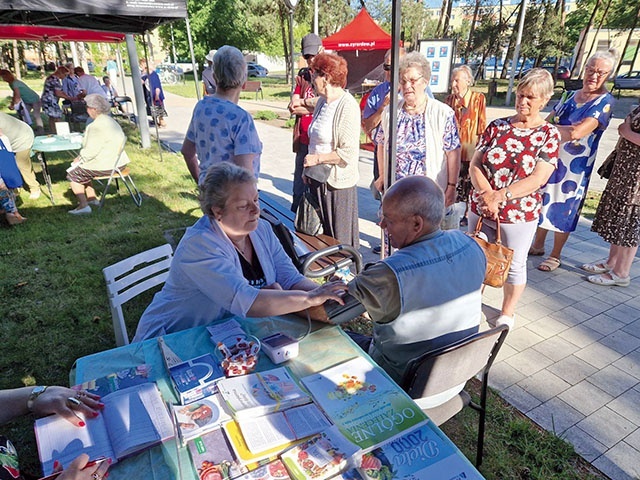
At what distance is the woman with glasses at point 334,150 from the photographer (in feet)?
10.5

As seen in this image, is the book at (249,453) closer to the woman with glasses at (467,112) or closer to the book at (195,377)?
the book at (195,377)

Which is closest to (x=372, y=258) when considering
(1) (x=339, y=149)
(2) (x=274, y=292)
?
(1) (x=339, y=149)

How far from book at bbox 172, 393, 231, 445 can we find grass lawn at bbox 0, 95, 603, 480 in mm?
1528

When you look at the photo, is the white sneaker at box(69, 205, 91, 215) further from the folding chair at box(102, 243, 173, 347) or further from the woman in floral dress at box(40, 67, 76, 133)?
the woman in floral dress at box(40, 67, 76, 133)

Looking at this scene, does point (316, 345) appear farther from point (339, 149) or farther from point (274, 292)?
point (339, 149)

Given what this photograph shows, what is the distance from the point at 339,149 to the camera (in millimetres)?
3324

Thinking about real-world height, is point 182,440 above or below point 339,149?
below

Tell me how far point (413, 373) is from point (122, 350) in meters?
1.16

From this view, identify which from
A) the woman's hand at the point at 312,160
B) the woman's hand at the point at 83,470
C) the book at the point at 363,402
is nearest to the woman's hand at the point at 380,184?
the woman's hand at the point at 312,160

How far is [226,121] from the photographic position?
3.02 meters

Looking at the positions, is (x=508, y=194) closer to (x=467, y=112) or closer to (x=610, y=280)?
(x=467, y=112)

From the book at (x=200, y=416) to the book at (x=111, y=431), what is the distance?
0.03 metres

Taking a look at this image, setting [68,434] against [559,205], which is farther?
[559,205]

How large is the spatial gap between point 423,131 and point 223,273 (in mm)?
2041
